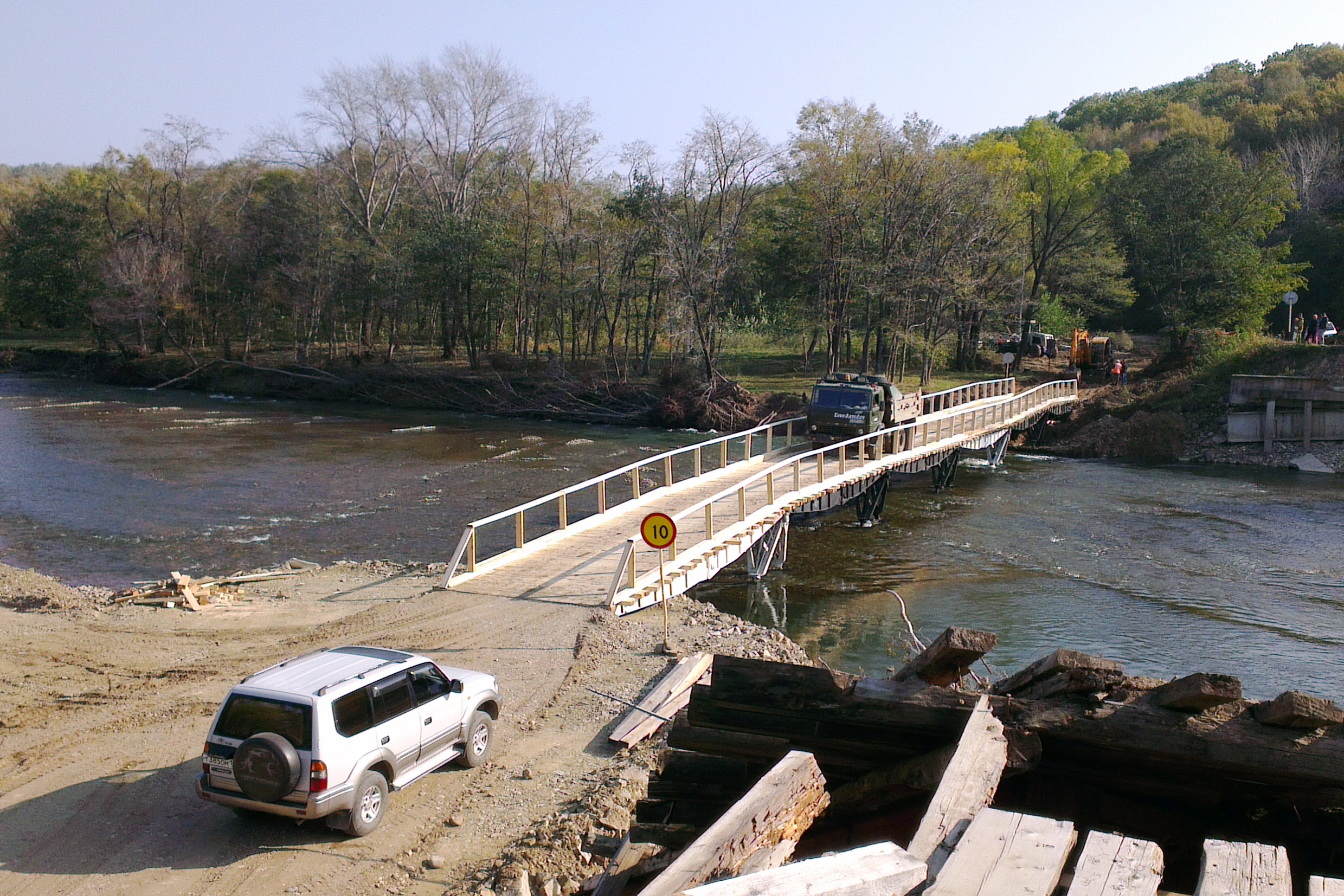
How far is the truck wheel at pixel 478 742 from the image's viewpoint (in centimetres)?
976

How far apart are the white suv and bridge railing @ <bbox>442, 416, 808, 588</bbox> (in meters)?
5.99

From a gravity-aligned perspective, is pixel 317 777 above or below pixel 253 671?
above

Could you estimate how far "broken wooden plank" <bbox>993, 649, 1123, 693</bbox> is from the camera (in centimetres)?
601

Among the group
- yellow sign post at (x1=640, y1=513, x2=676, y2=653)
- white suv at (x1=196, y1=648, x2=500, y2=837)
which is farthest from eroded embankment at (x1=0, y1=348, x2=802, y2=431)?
white suv at (x1=196, y1=648, x2=500, y2=837)

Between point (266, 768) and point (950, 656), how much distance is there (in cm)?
547

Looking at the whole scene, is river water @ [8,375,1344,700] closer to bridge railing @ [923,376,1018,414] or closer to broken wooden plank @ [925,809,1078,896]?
bridge railing @ [923,376,1018,414]

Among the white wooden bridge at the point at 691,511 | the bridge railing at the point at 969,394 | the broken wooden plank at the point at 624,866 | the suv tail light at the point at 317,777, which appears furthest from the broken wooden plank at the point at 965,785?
the bridge railing at the point at 969,394

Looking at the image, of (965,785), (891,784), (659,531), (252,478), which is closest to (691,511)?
(659,531)

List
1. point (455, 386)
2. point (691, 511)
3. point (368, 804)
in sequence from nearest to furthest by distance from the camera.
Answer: point (368, 804)
point (691, 511)
point (455, 386)

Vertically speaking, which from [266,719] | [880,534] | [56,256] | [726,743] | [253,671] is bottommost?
[880,534]

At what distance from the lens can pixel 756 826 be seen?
471 cm

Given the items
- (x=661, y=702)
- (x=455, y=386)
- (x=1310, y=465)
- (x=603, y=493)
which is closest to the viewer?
(x=661, y=702)

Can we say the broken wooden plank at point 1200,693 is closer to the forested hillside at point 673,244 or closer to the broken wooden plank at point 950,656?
the broken wooden plank at point 950,656

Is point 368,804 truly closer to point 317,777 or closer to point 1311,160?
point 317,777
